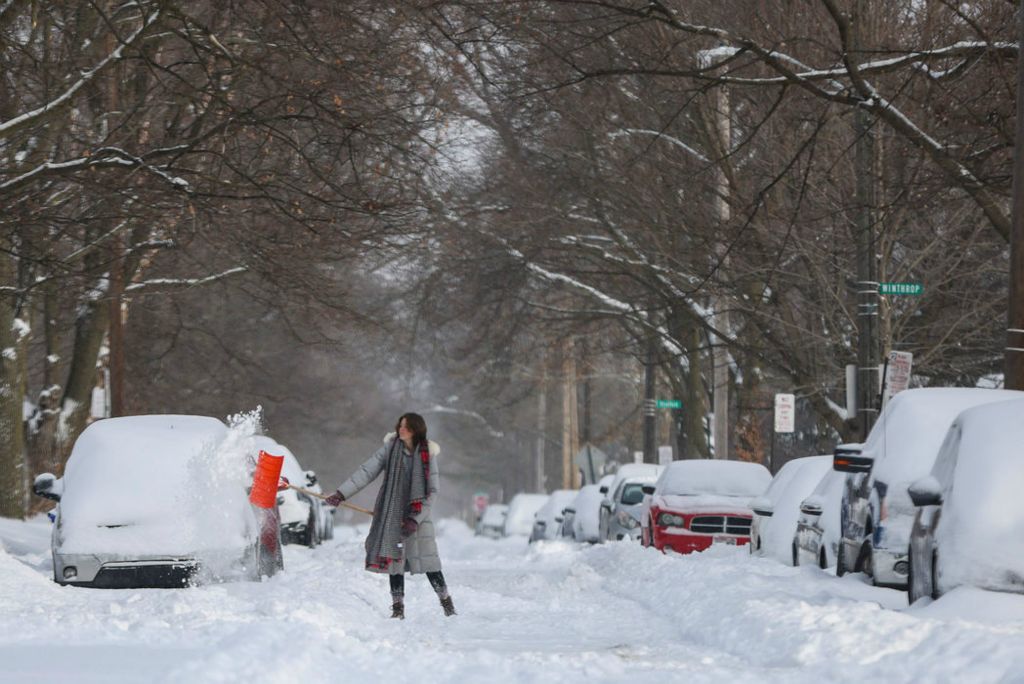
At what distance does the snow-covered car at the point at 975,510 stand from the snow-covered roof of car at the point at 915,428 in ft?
7.13

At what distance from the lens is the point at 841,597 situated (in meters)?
14.0

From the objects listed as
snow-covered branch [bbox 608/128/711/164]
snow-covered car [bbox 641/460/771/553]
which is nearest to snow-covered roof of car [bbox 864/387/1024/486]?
snow-covered car [bbox 641/460/771/553]

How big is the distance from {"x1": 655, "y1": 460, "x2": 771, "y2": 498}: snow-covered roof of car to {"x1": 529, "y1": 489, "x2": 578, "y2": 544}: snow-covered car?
58.8 feet

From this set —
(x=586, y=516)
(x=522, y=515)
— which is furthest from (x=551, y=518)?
(x=522, y=515)

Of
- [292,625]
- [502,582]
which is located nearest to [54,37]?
[502,582]

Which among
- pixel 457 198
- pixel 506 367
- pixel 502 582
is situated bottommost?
pixel 502 582

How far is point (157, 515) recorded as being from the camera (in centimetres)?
1723

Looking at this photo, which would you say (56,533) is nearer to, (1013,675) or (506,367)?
(1013,675)

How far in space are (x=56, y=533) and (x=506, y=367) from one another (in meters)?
25.1

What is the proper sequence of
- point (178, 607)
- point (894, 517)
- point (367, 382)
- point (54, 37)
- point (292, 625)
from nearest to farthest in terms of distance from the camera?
point (292, 625) < point (178, 607) < point (894, 517) < point (54, 37) < point (367, 382)

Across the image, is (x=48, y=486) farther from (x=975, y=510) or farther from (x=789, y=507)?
(x=975, y=510)

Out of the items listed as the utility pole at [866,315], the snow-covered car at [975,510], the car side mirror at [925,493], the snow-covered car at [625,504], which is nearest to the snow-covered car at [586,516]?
the snow-covered car at [625,504]

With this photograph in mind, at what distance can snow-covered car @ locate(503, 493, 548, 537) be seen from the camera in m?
59.8

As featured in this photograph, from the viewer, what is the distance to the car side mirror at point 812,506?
61.5 ft
